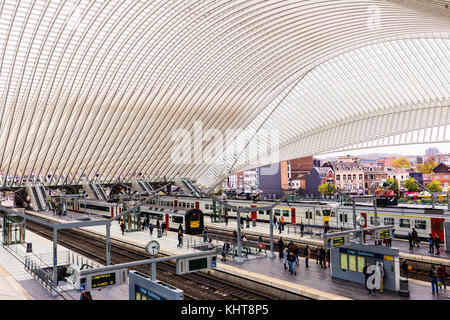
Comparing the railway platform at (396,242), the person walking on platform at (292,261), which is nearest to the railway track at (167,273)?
the person walking on platform at (292,261)

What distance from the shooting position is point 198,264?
13.2 metres

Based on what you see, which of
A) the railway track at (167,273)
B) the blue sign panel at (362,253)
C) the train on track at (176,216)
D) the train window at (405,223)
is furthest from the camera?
the train on track at (176,216)

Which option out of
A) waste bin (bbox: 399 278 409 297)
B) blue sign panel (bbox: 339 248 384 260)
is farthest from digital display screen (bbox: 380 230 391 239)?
waste bin (bbox: 399 278 409 297)

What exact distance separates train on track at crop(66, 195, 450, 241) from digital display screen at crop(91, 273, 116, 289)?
12.6 meters

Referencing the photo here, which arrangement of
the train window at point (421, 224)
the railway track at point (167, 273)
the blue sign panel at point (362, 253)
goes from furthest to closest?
the train window at point (421, 224)
the railway track at point (167, 273)
the blue sign panel at point (362, 253)

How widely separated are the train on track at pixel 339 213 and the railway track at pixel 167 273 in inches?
211

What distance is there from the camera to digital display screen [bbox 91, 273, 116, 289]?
39.3ft

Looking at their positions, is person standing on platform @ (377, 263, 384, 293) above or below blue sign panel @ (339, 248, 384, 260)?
below

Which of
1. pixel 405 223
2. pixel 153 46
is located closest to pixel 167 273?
pixel 405 223

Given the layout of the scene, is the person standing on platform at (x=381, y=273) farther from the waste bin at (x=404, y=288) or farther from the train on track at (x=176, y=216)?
the train on track at (x=176, y=216)

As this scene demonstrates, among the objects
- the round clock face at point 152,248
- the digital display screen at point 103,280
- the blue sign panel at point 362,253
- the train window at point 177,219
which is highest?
the round clock face at point 152,248

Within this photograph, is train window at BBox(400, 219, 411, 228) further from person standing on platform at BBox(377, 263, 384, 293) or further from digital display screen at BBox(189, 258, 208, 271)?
digital display screen at BBox(189, 258, 208, 271)

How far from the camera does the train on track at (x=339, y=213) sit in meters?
25.7

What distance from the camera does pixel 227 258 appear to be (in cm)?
2459
